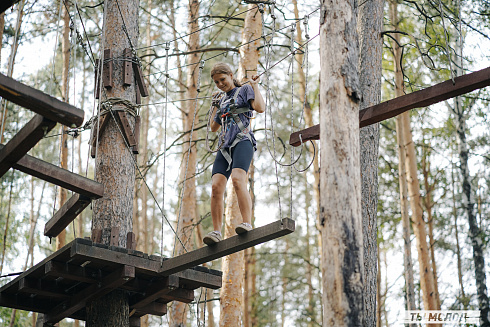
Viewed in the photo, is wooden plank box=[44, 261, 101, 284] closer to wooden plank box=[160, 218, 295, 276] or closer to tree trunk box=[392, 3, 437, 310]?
wooden plank box=[160, 218, 295, 276]

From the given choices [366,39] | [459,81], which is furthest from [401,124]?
[459,81]

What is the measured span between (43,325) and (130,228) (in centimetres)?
136

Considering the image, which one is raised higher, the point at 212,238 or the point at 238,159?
the point at 238,159

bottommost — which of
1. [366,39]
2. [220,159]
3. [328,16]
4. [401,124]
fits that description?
[220,159]

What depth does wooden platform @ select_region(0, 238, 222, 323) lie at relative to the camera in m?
4.99

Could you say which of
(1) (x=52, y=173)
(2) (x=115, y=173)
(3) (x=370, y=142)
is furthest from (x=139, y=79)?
(3) (x=370, y=142)

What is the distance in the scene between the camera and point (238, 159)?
5.10 meters

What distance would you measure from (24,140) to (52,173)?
0.49m

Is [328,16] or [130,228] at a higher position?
[328,16]

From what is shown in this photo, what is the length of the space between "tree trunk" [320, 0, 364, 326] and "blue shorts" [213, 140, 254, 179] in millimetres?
884

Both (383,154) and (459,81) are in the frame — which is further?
(383,154)

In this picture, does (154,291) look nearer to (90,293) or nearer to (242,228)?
(90,293)

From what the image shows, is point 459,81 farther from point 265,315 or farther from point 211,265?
point 211,265

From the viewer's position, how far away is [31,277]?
542 centimetres
